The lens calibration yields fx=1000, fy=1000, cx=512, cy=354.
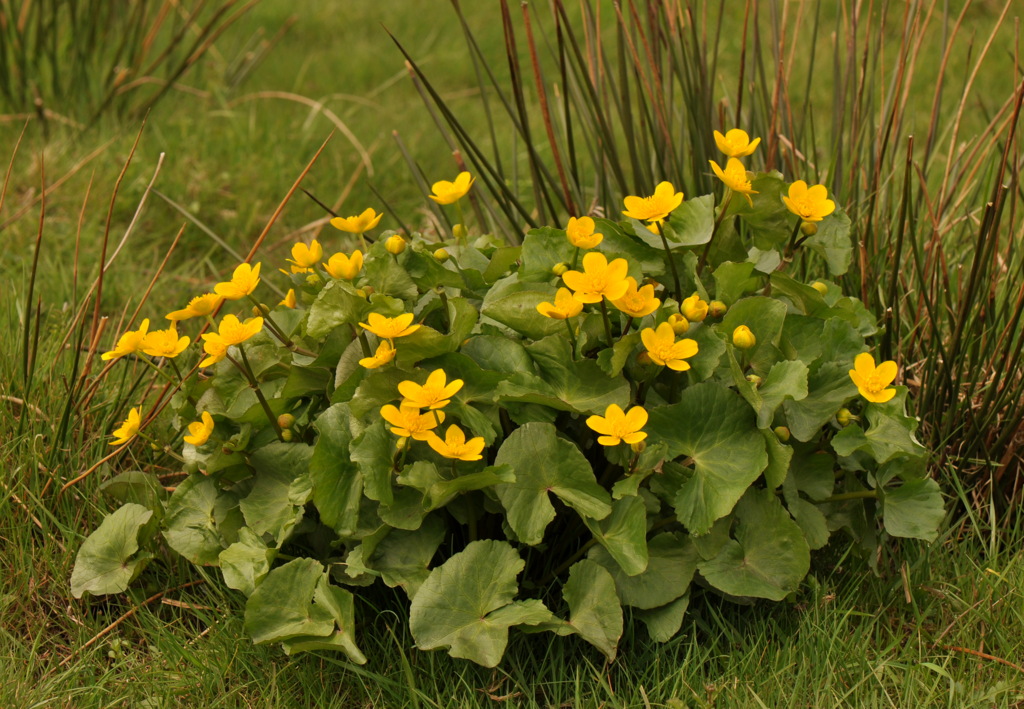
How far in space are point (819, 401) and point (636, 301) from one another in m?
0.32

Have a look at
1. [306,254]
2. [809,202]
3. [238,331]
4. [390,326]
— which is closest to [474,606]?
[390,326]

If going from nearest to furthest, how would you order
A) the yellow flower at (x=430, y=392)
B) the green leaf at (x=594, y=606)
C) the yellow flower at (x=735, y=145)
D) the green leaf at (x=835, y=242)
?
the yellow flower at (x=430, y=392) < the green leaf at (x=594, y=606) < the yellow flower at (x=735, y=145) < the green leaf at (x=835, y=242)

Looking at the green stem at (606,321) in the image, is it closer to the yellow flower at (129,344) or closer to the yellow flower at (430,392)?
the yellow flower at (430,392)

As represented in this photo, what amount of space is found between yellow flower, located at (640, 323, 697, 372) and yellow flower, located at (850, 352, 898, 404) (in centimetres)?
24

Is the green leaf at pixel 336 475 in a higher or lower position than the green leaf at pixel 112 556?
higher

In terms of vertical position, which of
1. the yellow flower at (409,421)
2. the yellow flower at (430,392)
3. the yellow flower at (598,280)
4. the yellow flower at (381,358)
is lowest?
the yellow flower at (409,421)

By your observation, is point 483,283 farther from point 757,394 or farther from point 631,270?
point 757,394

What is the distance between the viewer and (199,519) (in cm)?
156

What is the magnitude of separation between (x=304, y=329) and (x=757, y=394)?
0.67 metres

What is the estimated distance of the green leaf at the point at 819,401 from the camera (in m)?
1.41

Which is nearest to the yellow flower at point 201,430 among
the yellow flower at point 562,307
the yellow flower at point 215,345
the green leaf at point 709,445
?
the yellow flower at point 215,345

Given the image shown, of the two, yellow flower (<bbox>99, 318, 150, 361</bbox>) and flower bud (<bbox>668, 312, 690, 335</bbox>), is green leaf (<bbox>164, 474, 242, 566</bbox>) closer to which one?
yellow flower (<bbox>99, 318, 150, 361</bbox>)

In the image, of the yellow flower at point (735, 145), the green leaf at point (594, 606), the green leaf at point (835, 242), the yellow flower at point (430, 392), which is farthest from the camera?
the green leaf at point (835, 242)

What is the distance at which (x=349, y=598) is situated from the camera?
1350 millimetres
